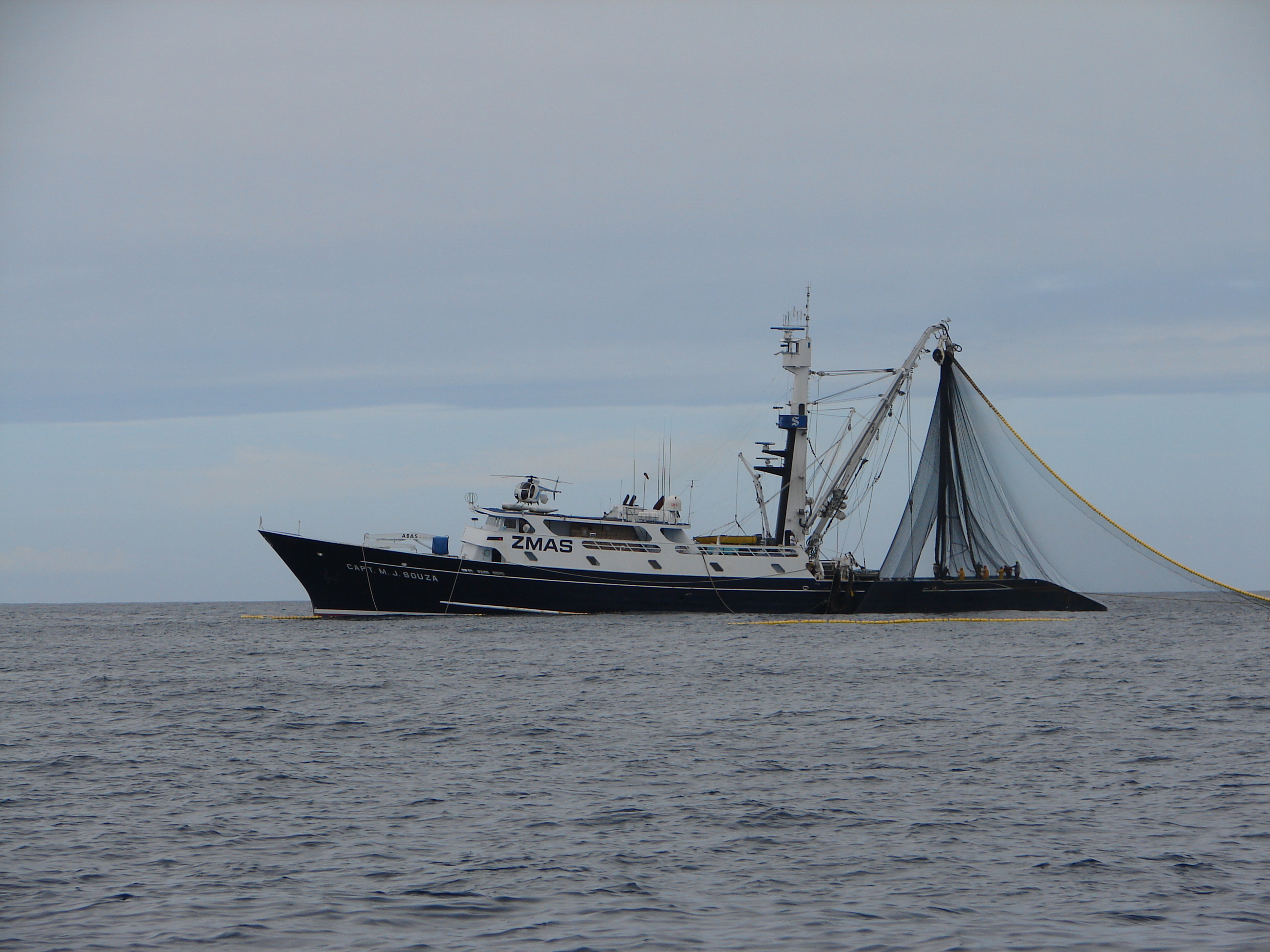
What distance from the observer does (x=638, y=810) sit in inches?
632

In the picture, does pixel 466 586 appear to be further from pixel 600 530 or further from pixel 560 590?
pixel 600 530

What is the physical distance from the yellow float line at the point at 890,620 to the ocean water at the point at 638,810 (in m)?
21.4

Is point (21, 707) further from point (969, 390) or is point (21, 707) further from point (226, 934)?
point (969, 390)

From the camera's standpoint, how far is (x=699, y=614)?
60.9 m

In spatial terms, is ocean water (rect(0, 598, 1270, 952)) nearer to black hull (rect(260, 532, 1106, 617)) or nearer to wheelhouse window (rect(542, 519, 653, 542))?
black hull (rect(260, 532, 1106, 617))

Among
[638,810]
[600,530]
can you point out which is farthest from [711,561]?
[638,810]

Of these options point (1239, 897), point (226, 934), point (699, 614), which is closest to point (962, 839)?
point (1239, 897)

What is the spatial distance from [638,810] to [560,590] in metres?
40.7

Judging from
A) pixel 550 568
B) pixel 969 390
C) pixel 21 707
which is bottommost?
pixel 21 707

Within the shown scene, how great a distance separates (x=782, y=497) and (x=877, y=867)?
51.5 meters

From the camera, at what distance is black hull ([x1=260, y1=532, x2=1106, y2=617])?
55781 mm

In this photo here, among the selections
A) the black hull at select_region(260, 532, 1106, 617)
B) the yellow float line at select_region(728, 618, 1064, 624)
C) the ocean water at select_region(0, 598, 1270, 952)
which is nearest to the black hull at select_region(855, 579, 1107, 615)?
the black hull at select_region(260, 532, 1106, 617)

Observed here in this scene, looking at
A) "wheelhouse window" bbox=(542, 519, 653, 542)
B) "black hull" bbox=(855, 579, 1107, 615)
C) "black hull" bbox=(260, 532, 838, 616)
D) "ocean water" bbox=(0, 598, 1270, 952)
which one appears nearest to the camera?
"ocean water" bbox=(0, 598, 1270, 952)

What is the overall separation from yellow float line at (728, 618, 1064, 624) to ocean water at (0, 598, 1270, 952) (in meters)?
21.4
